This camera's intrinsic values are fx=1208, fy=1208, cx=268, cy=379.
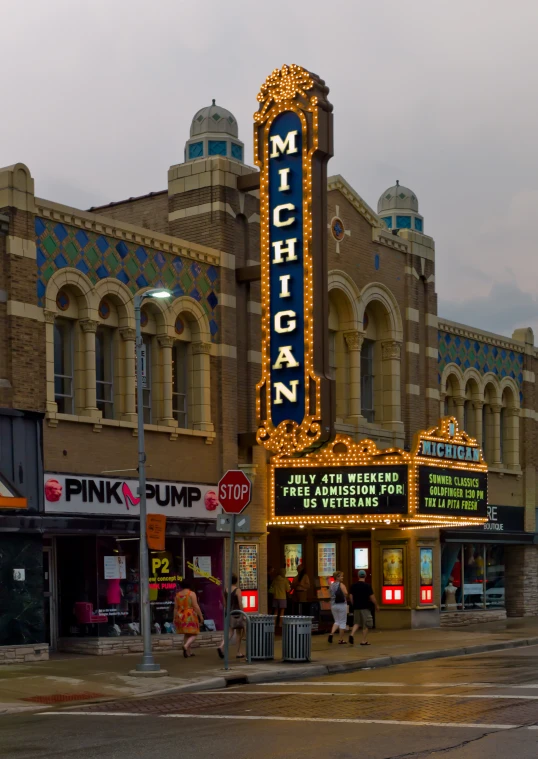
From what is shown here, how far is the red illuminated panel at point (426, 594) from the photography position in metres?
35.6

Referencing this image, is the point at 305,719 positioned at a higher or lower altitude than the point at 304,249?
lower

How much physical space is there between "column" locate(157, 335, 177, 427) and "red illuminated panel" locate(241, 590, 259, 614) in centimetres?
487

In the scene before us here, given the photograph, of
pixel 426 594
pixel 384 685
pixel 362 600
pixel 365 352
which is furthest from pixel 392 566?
pixel 384 685

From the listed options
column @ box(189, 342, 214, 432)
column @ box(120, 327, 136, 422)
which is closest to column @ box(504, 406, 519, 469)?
column @ box(189, 342, 214, 432)

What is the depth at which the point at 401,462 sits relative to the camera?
30.5 m

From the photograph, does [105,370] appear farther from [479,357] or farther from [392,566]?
[479,357]

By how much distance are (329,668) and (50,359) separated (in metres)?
8.53

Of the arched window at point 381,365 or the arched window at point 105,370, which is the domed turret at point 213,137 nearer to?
the arched window at point 381,365

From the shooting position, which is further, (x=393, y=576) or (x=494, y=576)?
(x=494, y=576)

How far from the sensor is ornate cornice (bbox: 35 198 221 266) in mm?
25672

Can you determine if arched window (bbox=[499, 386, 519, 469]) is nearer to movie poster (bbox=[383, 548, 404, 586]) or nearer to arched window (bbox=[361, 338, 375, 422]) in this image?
arched window (bbox=[361, 338, 375, 422])

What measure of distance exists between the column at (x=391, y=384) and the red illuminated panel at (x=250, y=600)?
25.6 feet

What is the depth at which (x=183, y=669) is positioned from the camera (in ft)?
74.7

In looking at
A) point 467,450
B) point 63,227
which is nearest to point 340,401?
point 467,450
